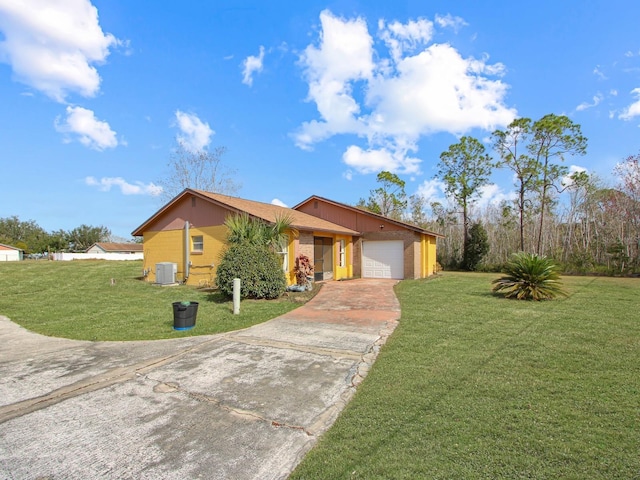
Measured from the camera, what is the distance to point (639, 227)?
20.3 metres

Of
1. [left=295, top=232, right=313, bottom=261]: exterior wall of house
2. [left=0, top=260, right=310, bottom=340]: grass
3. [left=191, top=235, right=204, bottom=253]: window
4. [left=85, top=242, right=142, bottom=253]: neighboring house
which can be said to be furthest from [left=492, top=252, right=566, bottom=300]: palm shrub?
[left=85, top=242, right=142, bottom=253]: neighboring house

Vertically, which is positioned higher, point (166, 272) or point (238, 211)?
point (238, 211)

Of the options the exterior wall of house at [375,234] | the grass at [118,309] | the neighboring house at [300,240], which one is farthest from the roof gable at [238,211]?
the grass at [118,309]

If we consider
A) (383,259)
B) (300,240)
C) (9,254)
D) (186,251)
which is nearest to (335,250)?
(383,259)

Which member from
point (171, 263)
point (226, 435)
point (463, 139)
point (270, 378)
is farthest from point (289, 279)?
point (463, 139)

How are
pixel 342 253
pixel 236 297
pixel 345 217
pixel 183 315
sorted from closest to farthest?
pixel 183 315, pixel 236 297, pixel 342 253, pixel 345 217

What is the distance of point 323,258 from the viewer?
1677 cm

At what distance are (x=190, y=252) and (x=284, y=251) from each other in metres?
4.99

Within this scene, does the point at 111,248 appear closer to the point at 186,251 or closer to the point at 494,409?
the point at 186,251

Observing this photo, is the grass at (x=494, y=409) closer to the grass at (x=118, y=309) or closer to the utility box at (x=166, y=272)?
the grass at (x=118, y=309)

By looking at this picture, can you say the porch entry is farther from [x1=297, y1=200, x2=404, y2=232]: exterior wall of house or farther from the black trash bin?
the black trash bin

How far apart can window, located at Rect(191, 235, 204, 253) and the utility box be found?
1.10 meters

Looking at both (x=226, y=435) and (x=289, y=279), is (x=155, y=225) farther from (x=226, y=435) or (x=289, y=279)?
(x=226, y=435)

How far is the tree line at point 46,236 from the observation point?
204 ft
